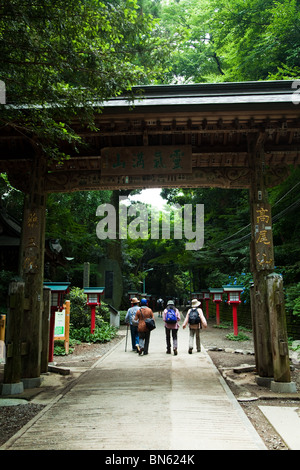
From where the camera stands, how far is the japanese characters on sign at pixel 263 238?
7059 mm

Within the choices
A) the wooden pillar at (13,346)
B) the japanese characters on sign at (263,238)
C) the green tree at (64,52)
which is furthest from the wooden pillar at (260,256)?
the wooden pillar at (13,346)

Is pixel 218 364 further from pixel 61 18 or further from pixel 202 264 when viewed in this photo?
pixel 202 264

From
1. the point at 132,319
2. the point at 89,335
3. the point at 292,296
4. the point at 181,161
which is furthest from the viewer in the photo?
the point at 89,335

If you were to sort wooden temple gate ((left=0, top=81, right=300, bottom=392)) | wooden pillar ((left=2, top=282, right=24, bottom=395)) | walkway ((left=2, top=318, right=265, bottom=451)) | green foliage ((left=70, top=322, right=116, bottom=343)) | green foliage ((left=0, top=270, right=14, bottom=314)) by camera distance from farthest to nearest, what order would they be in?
green foliage ((left=70, top=322, right=116, bottom=343))
green foliage ((left=0, top=270, right=14, bottom=314))
wooden temple gate ((left=0, top=81, right=300, bottom=392))
wooden pillar ((left=2, top=282, right=24, bottom=395))
walkway ((left=2, top=318, right=265, bottom=451))

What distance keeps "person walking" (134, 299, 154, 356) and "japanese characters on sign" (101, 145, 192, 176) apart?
4652mm

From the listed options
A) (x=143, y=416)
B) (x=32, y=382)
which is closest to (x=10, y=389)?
(x=32, y=382)

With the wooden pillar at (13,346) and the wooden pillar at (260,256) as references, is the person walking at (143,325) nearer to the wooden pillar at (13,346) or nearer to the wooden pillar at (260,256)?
the wooden pillar at (260,256)

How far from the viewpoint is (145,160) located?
309 inches

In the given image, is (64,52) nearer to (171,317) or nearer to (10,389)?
(10,389)

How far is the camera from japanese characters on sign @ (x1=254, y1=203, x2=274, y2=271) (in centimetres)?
706

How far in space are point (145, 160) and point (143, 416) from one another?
17.2ft

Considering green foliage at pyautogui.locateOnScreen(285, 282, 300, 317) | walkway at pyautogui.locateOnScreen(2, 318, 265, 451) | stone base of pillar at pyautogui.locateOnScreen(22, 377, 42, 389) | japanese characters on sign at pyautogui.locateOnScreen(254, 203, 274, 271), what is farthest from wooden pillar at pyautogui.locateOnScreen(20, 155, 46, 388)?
green foliage at pyautogui.locateOnScreen(285, 282, 300, 317)

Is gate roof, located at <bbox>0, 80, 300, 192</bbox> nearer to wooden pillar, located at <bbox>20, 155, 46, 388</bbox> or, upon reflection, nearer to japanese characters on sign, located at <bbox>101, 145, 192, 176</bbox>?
japanese characters on sign, located at <bbox>101, 145, 192, 176</bbox>

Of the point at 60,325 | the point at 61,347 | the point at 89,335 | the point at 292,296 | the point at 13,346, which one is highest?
the point at 292,296
